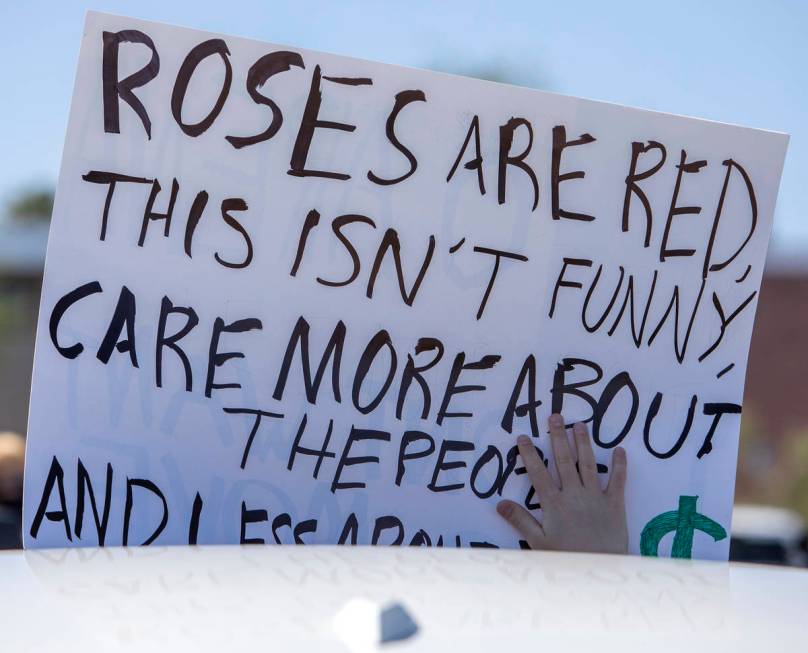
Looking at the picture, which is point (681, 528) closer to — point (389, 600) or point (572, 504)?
point (572, 504)

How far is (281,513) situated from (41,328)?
0.61 meters

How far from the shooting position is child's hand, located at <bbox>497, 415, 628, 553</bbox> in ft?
7.26

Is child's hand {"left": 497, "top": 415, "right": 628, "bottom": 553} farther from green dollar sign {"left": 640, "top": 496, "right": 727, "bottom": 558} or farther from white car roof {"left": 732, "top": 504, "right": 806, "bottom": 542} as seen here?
white car roof {"left": 732, "top": 504, "right": 806, "bottom": 542}

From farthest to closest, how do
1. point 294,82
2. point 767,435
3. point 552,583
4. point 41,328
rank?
point 767,435
point 294,82
point 41,328
point 552,583

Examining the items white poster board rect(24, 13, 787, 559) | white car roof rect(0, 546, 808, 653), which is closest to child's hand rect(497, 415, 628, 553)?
white poster board rect(24, 13, 787, 559)

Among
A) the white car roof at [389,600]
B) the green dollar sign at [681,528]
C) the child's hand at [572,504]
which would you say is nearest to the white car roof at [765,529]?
the green dollar sign at [681,528]

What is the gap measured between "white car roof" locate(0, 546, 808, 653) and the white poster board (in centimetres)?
63

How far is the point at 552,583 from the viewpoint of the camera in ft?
4.74

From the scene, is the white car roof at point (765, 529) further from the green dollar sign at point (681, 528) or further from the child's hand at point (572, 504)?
the child's hand at point (572, 504)

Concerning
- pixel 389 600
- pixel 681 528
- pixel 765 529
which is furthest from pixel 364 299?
pixel 765 529

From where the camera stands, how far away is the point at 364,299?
2.27m

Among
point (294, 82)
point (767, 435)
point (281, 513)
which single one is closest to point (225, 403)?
point (281, 513)

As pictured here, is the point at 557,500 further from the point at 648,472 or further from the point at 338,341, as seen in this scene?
the point at 338,341

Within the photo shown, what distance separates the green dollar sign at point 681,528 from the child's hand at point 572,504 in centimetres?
13
